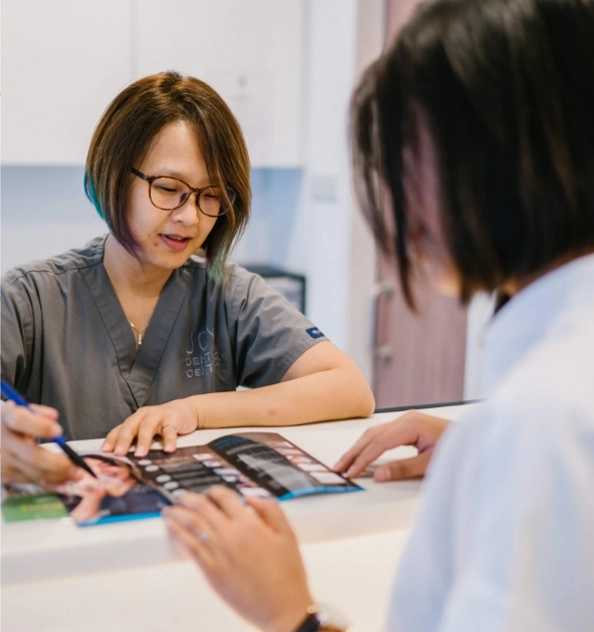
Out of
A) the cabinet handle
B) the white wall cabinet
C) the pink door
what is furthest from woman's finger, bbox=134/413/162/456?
the cabinet handle

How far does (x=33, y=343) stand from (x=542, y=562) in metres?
1.08

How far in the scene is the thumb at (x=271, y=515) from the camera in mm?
709

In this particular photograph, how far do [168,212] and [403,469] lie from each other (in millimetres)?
631

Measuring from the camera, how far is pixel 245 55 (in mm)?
2758

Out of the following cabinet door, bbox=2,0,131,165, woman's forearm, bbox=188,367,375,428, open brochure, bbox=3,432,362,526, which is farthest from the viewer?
cabinet door, bbox=2,0,131,165

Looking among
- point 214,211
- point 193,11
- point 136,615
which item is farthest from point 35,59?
point 136,615

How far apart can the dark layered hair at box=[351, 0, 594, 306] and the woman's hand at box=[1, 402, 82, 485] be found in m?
0.48

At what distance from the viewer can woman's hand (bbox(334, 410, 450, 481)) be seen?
98 centimetres

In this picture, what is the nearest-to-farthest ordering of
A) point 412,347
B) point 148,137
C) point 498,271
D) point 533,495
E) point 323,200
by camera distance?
point 533,495, point 498,271, point 148,137, point 412,347, point 323,200

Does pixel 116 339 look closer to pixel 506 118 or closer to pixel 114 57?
pixel 506 118

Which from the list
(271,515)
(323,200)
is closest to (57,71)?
(323,200)

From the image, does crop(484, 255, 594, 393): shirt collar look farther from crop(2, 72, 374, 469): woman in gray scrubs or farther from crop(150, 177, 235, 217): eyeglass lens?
crop(150, 177, 235, 217): eyeglass lens

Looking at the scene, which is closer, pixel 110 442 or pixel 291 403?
pixel 110 442

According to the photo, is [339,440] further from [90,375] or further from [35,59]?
[35,59]
